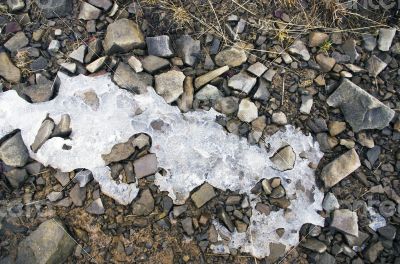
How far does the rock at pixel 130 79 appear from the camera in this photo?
2.61m

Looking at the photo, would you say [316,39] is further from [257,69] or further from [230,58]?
[230,58]

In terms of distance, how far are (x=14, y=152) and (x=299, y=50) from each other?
6.24 ft

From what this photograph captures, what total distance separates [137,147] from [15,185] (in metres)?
0.74

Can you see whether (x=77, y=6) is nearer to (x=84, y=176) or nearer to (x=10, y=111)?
(x=10, y=111)

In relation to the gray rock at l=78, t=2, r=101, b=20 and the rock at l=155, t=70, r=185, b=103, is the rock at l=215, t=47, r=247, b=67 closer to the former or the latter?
the rock at l=155, t=70, r=185, b=103

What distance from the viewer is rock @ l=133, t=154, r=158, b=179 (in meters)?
2.50

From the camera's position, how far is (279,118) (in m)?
2.64

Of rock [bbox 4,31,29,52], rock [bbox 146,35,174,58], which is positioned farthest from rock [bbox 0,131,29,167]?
rock [bbox 146,35,174,58]

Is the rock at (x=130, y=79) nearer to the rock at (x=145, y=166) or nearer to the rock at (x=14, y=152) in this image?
the rock at (x=145, y=166)

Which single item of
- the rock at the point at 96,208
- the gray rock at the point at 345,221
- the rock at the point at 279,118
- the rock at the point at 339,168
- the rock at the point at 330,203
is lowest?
Answer: the gray rock at the point at 345,221

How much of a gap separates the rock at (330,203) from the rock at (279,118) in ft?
1.73

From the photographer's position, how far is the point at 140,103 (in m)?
2.61

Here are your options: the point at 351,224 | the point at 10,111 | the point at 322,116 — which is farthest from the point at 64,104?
the point at 351,224

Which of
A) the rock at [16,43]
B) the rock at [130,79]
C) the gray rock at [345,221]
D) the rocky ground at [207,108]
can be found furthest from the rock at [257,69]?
the rock at [16,43]
